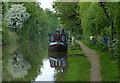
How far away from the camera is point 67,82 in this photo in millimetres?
14344

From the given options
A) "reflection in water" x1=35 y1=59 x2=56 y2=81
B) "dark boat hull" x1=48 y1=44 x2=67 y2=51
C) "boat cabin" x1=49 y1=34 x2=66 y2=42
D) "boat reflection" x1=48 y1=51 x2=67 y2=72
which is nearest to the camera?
"reflection in water" x1=35 y1=59 x2=56 y2=81

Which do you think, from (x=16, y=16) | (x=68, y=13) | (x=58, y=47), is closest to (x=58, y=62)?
(x=58, y=47)

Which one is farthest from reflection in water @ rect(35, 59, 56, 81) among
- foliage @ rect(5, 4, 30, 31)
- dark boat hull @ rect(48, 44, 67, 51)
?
foliage @ rect(5, 4, 30, 31)

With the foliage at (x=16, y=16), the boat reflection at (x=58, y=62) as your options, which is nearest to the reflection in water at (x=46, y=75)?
the boat reflection at (x=58, y=62)

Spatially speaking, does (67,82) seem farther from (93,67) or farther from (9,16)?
(9,16)

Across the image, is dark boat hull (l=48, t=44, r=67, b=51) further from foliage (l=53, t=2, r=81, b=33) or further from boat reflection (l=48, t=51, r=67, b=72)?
foliage (l=53, t=2, r=81, b=33)

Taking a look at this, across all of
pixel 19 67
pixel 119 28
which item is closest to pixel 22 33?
pixel 19 67

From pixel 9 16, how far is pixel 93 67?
125ft

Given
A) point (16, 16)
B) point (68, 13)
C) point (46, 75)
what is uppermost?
point (16, 16)


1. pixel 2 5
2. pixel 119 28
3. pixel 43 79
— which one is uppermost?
pixel 2 5

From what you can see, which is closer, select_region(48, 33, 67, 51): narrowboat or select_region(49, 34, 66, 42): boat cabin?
select_region(48, 33, 67, 51): narrowboat

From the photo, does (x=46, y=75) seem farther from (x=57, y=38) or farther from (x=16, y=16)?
(x=16, y=16)

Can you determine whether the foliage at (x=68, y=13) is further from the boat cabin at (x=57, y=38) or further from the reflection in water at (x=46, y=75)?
the reflection in water at (x=46, y=75)

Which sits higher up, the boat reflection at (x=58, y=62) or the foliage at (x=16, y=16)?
the foliage at (x=16, y=16)
